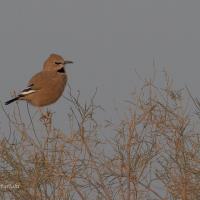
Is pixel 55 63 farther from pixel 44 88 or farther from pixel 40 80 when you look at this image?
pixel 44 88

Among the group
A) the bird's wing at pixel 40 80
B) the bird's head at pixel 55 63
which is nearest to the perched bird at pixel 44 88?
the bird's wing at pixel 40 80

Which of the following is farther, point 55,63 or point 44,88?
point 55,63

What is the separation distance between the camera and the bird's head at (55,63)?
32.5 feet

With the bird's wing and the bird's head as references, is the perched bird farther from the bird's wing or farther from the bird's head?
the bird's head

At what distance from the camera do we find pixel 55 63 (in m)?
10.0

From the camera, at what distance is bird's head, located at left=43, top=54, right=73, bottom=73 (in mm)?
9917

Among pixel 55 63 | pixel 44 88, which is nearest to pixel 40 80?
pixel 44 88

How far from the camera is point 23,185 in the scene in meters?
5.20

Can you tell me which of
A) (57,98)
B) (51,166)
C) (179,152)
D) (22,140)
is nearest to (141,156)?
(179,152)

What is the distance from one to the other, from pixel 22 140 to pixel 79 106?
0.65 metres

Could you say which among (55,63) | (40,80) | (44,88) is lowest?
(44,88)

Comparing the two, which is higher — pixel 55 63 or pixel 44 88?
pixel 55 63

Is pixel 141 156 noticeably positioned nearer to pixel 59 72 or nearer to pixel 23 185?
pixel 23 185

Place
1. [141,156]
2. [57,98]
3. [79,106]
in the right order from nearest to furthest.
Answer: [141,156], [79,106], [57,98]
